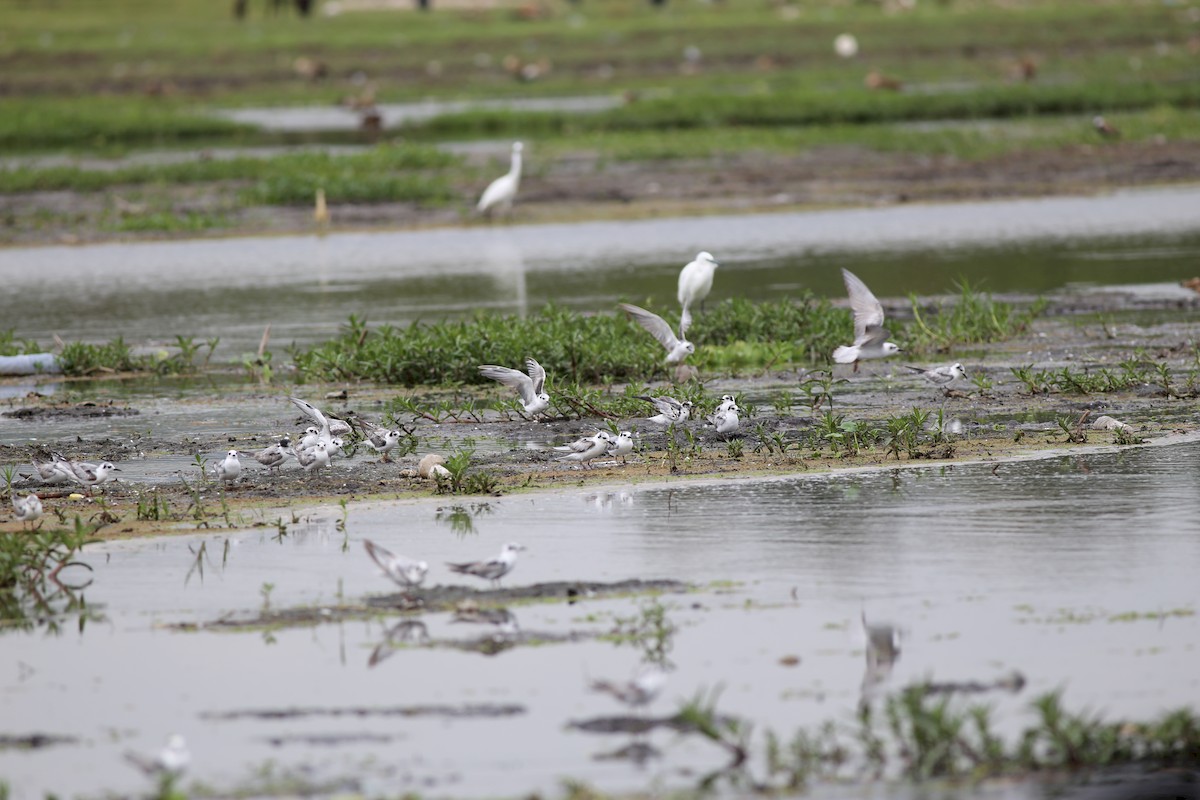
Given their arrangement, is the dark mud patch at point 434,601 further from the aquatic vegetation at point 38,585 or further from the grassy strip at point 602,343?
the grassy strip at point 602,343

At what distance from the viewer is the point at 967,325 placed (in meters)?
14.6

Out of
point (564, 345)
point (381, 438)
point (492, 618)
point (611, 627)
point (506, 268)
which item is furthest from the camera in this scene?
point (506, 268)

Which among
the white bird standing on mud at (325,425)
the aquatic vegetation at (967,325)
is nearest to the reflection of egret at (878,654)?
the white bird standing on mud at (325,425)

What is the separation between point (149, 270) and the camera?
72.0ft

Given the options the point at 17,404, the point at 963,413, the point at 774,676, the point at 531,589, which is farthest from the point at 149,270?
the point at 774,676

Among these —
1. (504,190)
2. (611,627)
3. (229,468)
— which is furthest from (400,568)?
(504,190)

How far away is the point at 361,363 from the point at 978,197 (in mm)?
14941

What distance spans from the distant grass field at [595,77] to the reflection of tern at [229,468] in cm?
1709

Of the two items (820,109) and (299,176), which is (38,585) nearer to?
(299,176)

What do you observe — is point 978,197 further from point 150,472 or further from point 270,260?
point 150,472

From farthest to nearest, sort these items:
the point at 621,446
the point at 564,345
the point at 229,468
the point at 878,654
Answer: the point at 564,345 < the point at 621,446 < the point at 229,468 < the point at 878,654

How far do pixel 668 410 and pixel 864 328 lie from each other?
194 centimetres

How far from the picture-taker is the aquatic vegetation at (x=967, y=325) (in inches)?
565

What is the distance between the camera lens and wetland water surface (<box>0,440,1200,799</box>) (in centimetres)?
629
